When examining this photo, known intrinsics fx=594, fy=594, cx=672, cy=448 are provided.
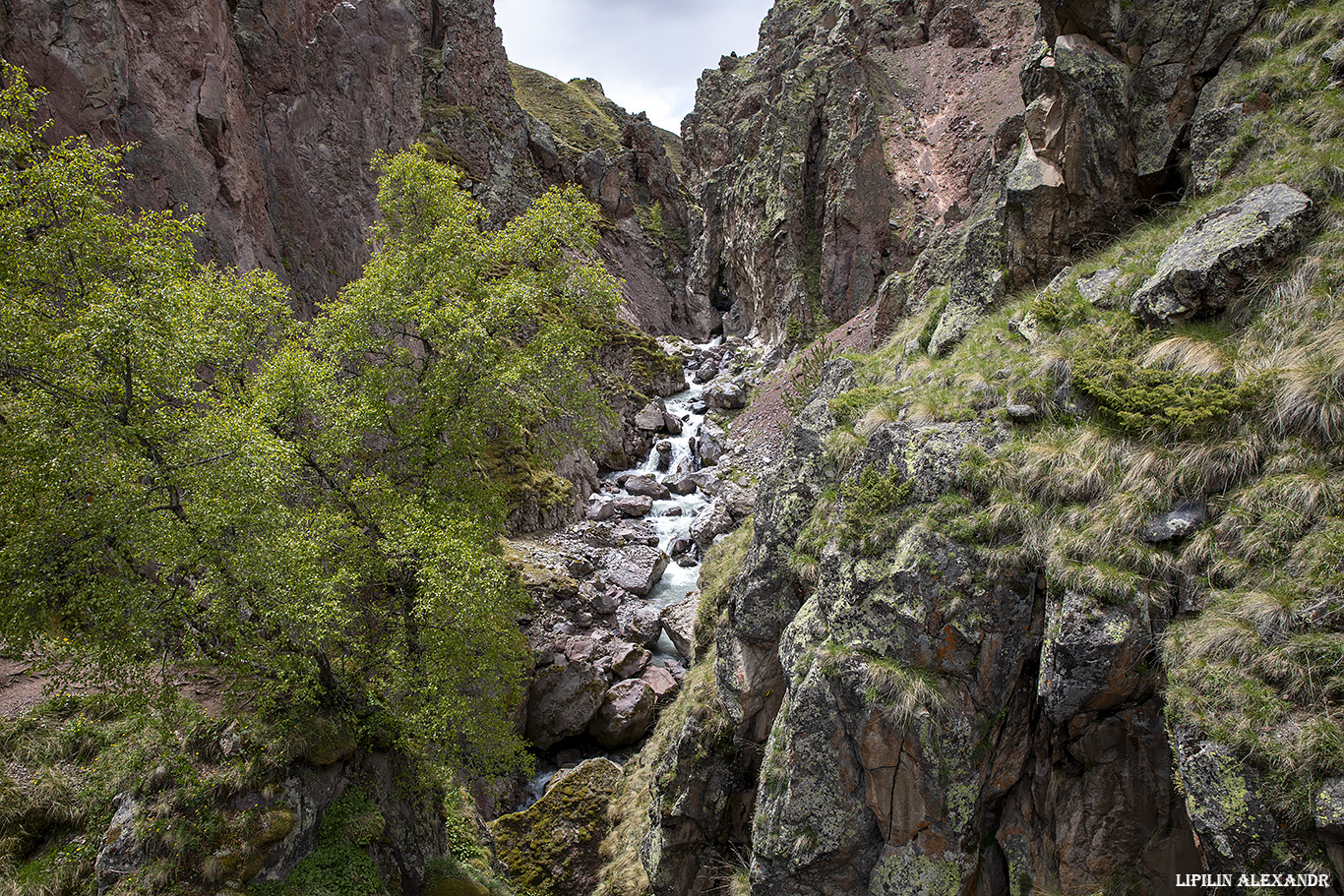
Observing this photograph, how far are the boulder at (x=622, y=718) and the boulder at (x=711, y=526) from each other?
932 cm

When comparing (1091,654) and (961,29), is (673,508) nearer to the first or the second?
(1091,654)

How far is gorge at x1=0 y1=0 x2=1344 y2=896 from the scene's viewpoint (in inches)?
233

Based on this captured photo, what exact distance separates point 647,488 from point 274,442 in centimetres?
2384

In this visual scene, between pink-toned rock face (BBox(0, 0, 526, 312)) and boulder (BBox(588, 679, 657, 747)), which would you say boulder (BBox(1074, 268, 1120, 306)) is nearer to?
boulder (BBox(588, 679, 657, 747))

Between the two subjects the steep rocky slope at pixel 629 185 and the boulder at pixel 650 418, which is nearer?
the boulder at pixel 650 418

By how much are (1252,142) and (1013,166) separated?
4097 millimetres

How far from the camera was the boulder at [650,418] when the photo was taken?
124ft

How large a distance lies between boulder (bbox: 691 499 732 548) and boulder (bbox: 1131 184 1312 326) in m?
19.6

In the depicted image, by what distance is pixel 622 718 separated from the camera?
57.5 ft

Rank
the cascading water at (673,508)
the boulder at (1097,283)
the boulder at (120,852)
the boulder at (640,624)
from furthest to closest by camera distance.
Result: the cascading water at (673,508) < the boulder at (640,624) < the boulder at (1097,283) < the boulder at (120,852)

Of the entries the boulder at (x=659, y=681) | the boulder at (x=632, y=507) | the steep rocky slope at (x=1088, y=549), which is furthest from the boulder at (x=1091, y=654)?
the boulder at (x=632, y=507)

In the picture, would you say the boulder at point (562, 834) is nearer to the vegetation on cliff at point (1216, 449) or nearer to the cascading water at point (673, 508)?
the cascading water at point (673, 508)

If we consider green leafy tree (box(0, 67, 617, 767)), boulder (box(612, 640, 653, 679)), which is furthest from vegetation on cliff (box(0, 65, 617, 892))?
boulder (box(612, 640, 653, 679))

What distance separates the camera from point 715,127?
76.5 m
